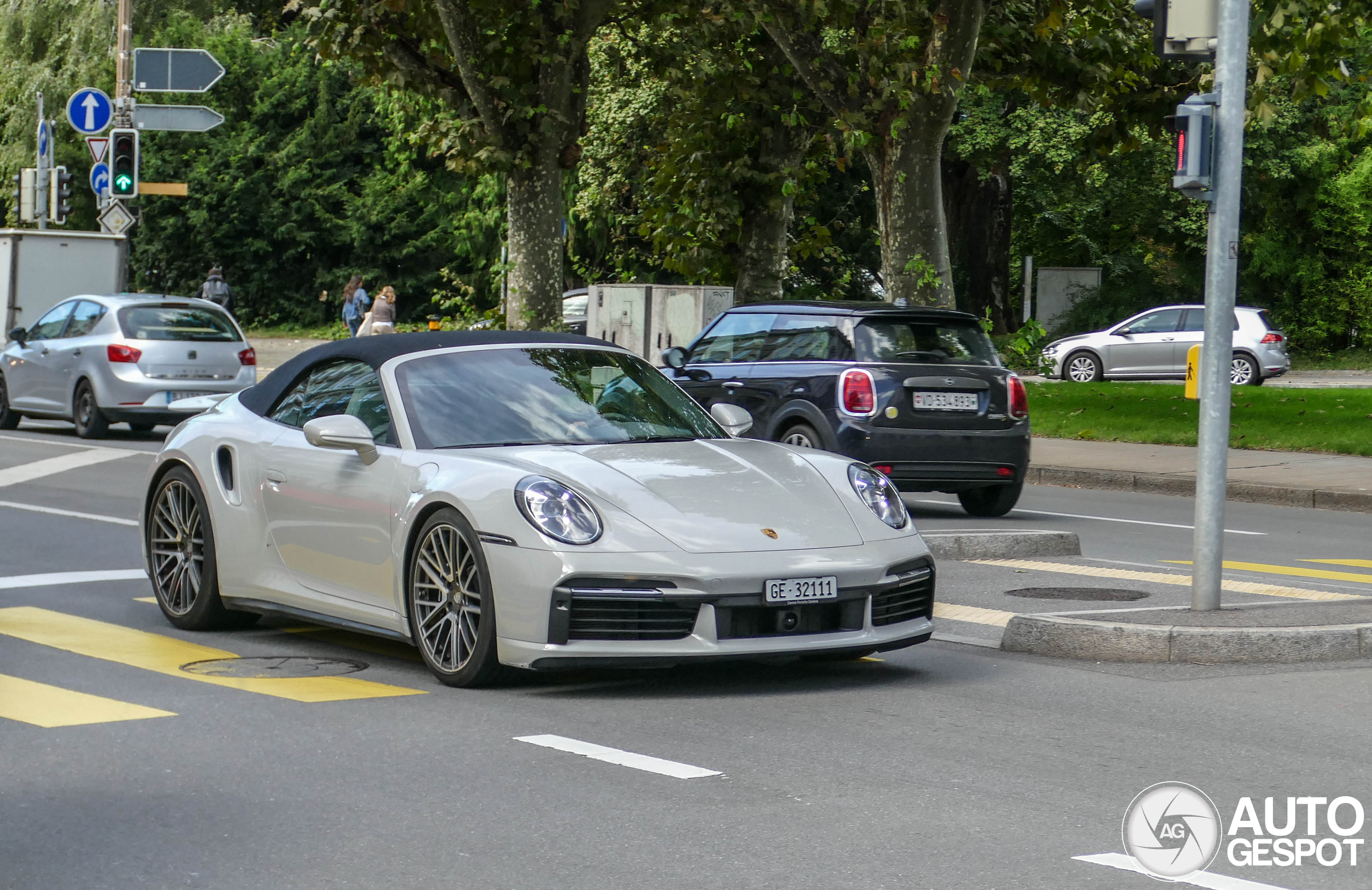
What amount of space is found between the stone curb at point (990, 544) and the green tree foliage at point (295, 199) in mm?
38913

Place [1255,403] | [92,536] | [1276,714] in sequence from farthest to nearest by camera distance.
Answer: [1255,403], [92,536], [1276,714]

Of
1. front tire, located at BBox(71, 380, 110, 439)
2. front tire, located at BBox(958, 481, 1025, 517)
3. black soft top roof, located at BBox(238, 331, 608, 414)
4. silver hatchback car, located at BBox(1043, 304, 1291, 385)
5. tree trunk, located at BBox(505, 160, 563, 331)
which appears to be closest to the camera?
black soft top roof, located at BBox(238, 331, 608, 414)

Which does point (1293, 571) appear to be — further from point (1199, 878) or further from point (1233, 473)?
point (1199, 878)

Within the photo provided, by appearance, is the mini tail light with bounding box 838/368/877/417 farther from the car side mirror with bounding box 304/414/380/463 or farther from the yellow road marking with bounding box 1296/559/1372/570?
the car side mirror with bounding box 304/414/380/463

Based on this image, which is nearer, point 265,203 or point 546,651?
point 546,651

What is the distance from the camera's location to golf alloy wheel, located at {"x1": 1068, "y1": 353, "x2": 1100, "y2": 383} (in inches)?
1406

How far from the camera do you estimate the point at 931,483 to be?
46.1 ft

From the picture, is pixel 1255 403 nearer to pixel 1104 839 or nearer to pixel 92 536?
pixel 92 536

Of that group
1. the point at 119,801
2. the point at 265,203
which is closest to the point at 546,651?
the point at 119,801

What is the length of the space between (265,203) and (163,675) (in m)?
44.8

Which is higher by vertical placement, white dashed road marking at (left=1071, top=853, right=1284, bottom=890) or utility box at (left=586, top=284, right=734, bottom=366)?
utility box at (left=586, top=284, right=734, bottom=366)

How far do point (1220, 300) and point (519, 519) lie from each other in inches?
135

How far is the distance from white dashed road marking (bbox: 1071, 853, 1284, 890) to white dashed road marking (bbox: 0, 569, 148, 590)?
630 cm

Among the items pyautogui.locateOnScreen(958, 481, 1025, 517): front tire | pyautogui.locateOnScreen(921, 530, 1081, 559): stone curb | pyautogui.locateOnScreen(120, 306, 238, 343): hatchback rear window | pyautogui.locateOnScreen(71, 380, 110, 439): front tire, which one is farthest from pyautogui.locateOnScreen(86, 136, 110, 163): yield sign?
pyautogui.locateOnScreen(921, 530, 1081, 559): stone curb
